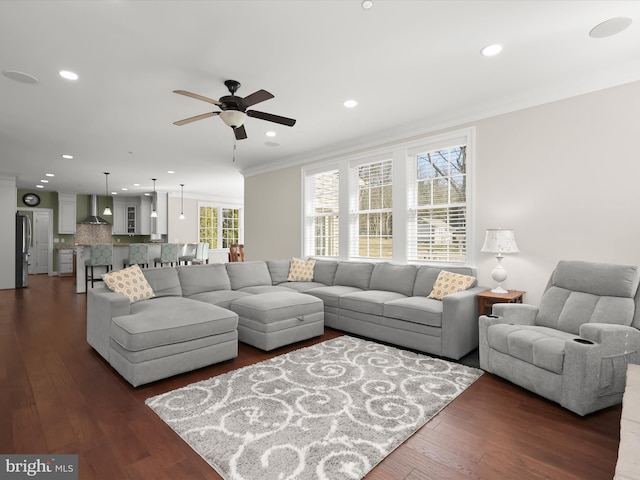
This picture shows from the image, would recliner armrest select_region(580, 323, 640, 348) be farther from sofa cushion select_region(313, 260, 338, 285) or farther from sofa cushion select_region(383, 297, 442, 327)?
sofa cushion select_region(313, 260, 338, 285)

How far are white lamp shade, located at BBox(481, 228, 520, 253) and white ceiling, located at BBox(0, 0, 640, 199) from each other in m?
1.42

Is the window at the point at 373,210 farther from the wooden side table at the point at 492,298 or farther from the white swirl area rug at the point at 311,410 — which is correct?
the white swirl area rug at the point at 311,410

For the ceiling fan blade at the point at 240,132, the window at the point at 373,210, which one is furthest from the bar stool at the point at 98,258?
the window at the point at 373,210

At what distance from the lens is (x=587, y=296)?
110 inches

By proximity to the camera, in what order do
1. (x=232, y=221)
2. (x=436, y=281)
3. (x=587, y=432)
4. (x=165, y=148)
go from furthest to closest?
1. (x=232, y=221)
2. (x=165, y=148)
3. (x=436, y=281)
4. (x=587, y=432)

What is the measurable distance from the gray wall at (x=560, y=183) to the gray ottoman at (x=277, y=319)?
82.9 inches

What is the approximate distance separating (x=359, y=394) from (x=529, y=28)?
301cm

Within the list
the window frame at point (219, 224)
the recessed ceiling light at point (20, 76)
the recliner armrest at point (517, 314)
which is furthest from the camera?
the window frame at point (219, 224)

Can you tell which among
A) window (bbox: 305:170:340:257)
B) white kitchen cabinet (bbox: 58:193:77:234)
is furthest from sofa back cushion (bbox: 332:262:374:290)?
white kitchen cabinet (bbox: 58:193:77:234)

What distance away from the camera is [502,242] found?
3463 millimetres

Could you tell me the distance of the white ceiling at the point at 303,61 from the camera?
7.50 feet

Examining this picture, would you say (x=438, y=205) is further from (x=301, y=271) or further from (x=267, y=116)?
(x=267, y=116)

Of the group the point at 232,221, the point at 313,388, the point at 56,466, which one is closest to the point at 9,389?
the point at 56,466

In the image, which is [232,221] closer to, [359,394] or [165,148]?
[165,148]
